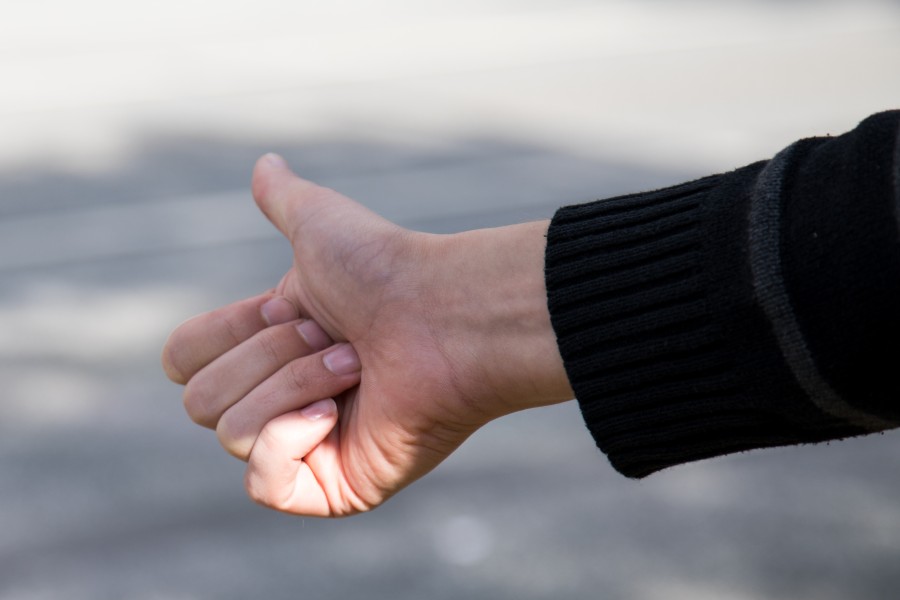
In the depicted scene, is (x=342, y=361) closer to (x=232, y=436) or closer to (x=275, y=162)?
(x=232, y=436)

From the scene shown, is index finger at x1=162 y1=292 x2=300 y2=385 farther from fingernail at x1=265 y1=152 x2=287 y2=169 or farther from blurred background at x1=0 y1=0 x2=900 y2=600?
blurred background at x1=0 y1=0 x2=900 y2=600

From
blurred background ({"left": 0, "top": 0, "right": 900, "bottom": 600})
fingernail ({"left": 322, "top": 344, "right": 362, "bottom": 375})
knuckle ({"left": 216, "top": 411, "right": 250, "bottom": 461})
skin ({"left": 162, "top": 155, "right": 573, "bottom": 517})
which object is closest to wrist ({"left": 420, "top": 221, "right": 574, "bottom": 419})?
skin ({"left": 162, "top": 155, "right": 573, "bottom": 517})

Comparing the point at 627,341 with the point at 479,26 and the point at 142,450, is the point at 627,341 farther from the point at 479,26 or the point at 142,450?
the point at 479,26

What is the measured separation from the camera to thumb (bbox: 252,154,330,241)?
3.66 ft

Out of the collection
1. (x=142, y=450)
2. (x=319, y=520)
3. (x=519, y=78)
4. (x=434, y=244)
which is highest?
(x=519, y=78)

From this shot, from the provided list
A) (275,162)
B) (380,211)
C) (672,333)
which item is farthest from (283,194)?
(380,211)

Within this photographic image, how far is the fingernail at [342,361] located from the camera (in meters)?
1.02

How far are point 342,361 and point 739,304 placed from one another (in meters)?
0.45

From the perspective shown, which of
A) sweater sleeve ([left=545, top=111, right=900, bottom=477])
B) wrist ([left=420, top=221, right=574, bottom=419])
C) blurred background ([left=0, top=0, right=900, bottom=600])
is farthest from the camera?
blurred background ([left=0, top=0, right=900, bottom=600])

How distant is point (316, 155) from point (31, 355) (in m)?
0.75

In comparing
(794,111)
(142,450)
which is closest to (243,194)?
(142,450)

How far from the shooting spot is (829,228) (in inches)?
26.8

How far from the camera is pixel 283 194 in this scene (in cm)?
115

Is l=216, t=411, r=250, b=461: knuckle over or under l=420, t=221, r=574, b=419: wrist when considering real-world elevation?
under
